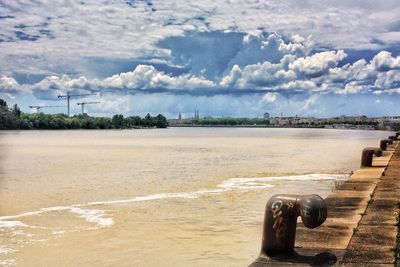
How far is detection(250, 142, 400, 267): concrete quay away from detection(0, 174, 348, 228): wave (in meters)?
6.72

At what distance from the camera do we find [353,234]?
31.5 ft

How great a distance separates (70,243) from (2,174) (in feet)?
70.2

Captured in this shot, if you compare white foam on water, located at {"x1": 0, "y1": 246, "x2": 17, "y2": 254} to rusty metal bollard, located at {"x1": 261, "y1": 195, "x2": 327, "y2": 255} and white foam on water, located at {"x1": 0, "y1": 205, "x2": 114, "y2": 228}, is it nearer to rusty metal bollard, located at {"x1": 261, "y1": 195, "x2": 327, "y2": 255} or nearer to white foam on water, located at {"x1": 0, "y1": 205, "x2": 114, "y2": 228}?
white foam on water, located at {"x1": 0, "y1": 205, "x2": 114, "y2": 228}

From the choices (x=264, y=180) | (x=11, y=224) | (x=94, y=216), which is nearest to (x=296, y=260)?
(x=94, y=216)

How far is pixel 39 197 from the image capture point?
21125 mm

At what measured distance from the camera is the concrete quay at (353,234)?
25.8 ft

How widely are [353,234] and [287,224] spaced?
7.50 feet

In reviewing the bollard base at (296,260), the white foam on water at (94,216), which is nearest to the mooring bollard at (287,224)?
the bollard base at (296,260)

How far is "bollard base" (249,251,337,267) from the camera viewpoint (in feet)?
25.4

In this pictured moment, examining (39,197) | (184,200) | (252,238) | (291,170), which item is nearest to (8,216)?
(39,197)

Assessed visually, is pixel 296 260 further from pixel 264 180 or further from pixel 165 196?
pixel 264 180

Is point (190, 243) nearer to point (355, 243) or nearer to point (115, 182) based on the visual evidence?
point (355, 243)

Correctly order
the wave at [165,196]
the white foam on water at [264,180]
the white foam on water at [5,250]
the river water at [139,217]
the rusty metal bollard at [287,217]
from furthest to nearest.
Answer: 1. the white foam on water at [264,180]
2. the wave at [165,196]
3. the white foam on water at [5,250]
4. the river water at [139,217]
5. the rusty metal bollard at [287,217]

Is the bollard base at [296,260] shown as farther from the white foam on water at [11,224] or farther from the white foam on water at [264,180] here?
the white foam on water at [264,180]
